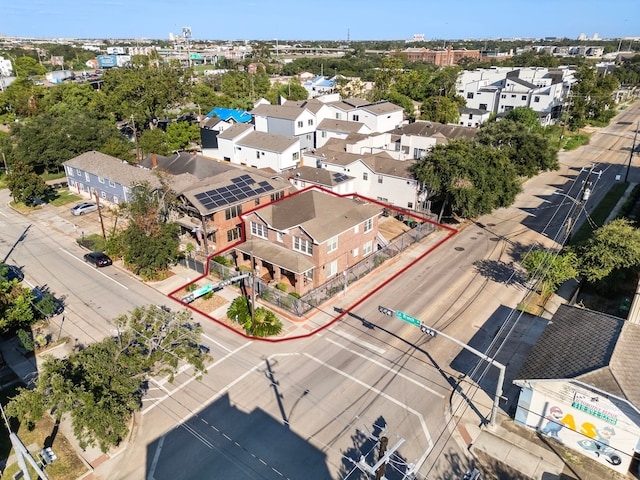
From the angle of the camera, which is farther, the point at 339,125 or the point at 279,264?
the point at 339,125

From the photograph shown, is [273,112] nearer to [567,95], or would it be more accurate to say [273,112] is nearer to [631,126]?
[567,95]

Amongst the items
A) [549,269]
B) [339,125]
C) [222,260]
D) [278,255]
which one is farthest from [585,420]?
[339,125]

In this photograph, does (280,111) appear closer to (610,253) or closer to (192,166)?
(192,166)

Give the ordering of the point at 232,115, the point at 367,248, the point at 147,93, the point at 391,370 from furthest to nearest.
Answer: the point at 232,115
the point at 147,93
the point at 367,248
the point at 391,370

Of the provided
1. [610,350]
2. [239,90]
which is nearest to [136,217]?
[610,350]

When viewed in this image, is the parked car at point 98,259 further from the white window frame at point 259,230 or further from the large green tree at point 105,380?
the large green tree at point 105,380
